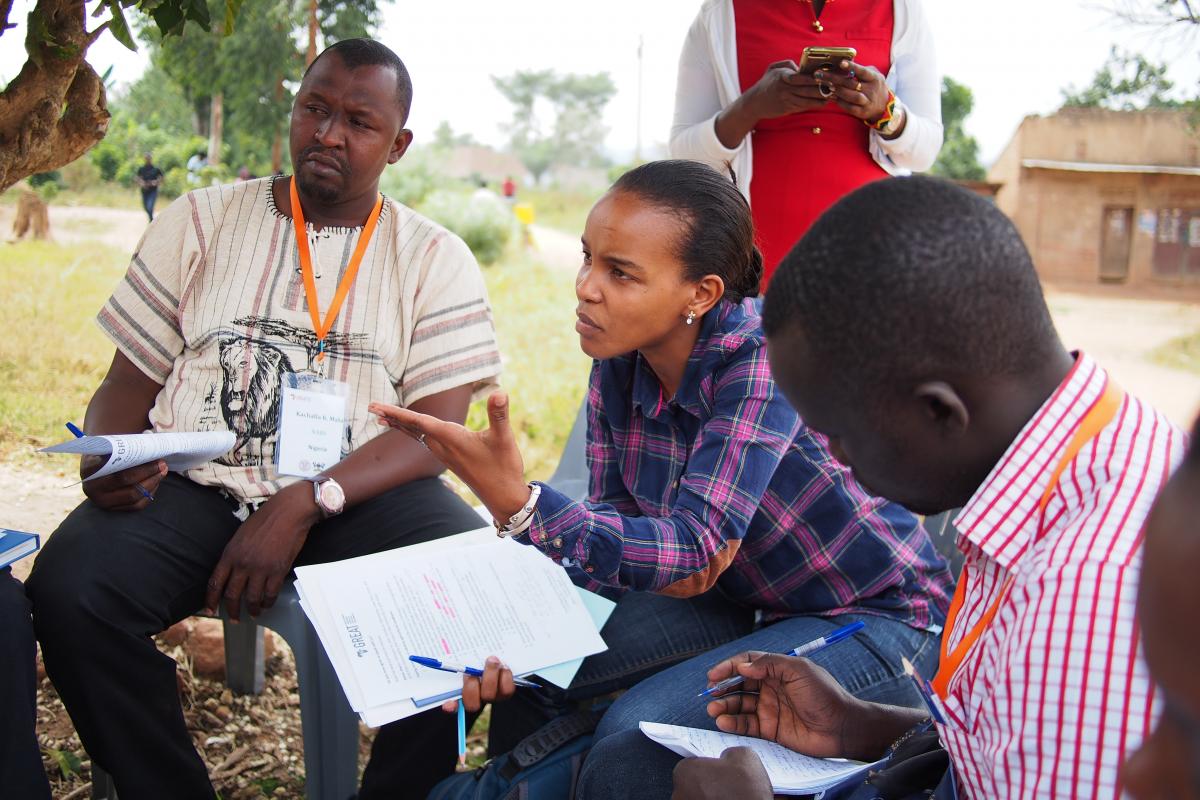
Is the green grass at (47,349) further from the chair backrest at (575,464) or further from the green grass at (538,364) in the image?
the chair backrest at (575,464)

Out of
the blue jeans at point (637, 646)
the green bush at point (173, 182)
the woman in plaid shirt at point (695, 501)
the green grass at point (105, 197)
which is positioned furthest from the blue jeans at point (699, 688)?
the green bush at point (173, 182)

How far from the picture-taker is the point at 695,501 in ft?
6.16

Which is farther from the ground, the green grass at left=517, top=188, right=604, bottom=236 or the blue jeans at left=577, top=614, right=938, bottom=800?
the blue jeans at left=577, top=614, right=938, bottom=800

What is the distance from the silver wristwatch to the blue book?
1.88ft

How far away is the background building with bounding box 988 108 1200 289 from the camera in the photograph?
19.1 metres

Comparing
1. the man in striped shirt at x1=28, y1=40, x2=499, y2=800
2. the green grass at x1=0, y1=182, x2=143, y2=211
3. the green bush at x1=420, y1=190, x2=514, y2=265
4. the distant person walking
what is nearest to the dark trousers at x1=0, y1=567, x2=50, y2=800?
the man in striped shirt at x1=28, y1=40, x2=499, y2=800

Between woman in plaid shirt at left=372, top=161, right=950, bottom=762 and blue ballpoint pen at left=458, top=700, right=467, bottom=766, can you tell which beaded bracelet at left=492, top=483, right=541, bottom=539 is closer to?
woman in plaid shirt at left=372, top=161, right=950, bottom=762

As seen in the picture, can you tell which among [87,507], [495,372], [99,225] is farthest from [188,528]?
[99,225]

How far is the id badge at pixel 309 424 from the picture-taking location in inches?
96.0

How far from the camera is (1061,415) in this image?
121cm

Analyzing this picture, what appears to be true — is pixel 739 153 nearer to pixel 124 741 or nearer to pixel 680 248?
pixel 680 248

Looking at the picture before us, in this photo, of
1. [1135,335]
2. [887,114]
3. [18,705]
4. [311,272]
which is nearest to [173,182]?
[1135,335]

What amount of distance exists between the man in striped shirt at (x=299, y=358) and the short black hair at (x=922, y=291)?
1362 millimetres

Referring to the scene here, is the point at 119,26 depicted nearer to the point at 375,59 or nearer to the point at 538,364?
the point at 375,59
